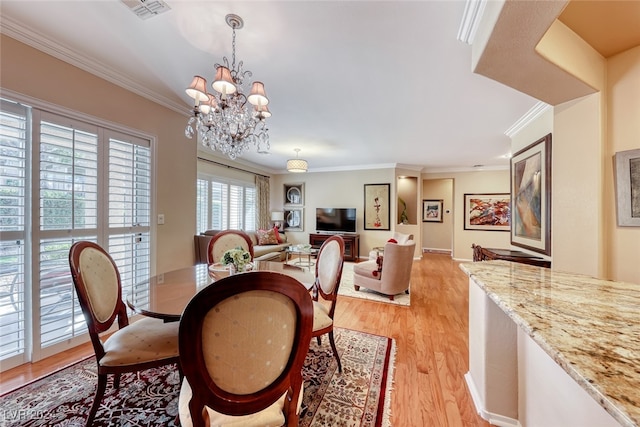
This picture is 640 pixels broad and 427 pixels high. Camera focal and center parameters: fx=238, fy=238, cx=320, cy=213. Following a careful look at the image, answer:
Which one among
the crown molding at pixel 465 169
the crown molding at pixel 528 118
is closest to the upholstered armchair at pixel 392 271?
Result: the crown molding at pixel 528 118

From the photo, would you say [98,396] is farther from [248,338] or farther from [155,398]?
[248,338]

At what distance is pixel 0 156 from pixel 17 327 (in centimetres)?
130

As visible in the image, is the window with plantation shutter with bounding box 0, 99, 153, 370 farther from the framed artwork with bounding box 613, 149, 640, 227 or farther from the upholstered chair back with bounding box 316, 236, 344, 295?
the framed artwork with bounding box 613, 149, 640, 227

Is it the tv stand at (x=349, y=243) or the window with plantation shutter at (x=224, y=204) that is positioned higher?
the window with plantation shutter at (x=224, y=204)

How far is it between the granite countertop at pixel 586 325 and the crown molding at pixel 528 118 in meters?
2.23

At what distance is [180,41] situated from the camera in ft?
6.06

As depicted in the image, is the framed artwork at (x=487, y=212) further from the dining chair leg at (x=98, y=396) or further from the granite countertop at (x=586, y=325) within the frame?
the dining chair leg at (x=98, y=396)

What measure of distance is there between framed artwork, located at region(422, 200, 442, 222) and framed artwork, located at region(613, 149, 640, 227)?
6171mm

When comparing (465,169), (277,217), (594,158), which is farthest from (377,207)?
(594,158)

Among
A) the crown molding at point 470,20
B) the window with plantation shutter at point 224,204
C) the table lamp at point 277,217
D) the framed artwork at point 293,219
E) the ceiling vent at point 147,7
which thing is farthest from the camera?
the framed artwork at point 293,219

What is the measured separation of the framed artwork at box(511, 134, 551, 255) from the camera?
99.3 inches

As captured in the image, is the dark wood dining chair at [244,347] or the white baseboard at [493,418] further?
the white baseboard at [493,418]

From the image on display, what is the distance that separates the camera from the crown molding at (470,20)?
138 centimetres

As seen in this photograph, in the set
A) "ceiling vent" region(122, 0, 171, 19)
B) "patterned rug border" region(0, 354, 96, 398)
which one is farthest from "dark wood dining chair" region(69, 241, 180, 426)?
"ceiling vent" region(122, 0, 171, 19)
